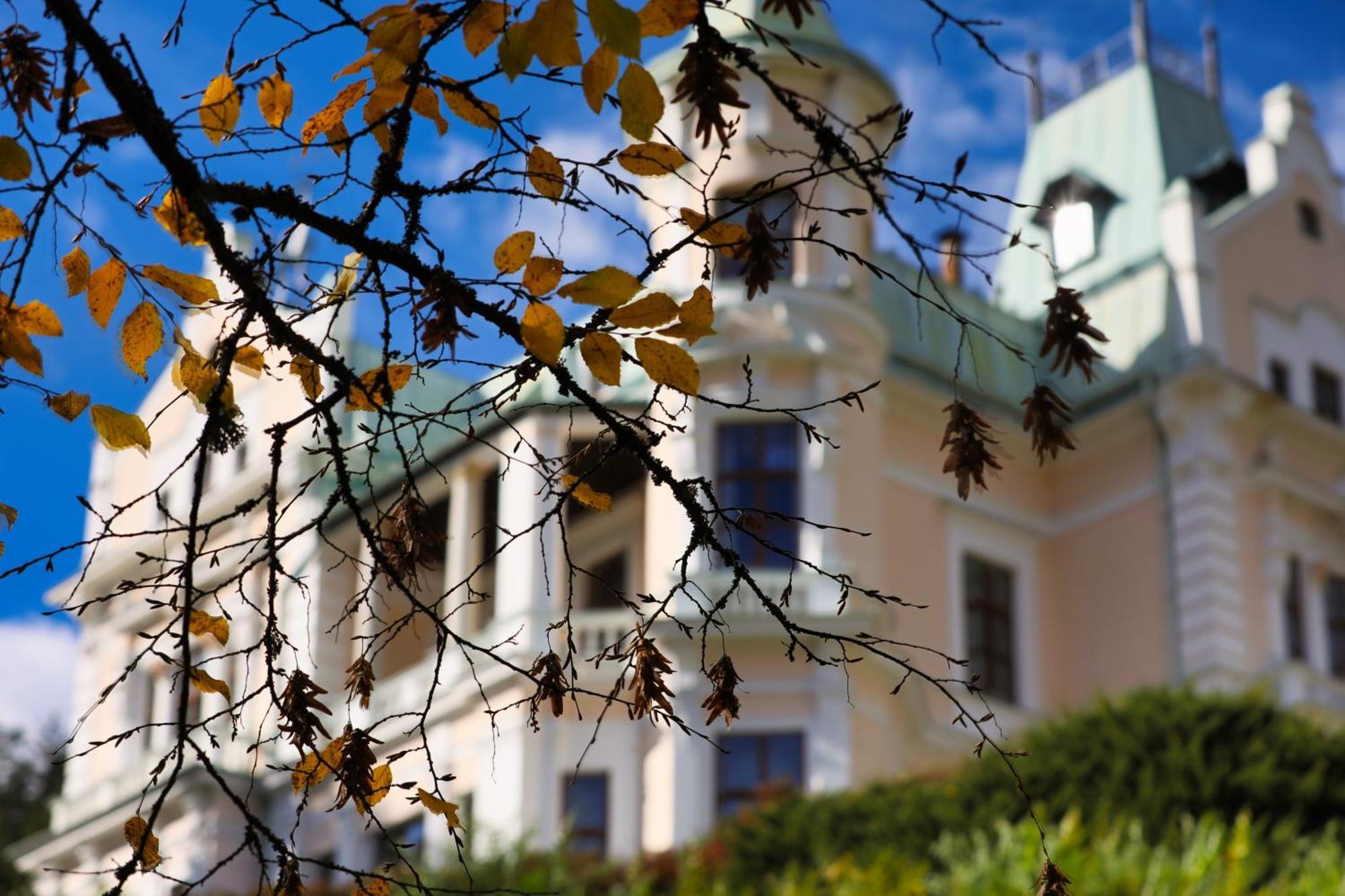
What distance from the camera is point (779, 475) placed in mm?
22375

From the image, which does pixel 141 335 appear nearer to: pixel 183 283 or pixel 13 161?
pixel 183 283

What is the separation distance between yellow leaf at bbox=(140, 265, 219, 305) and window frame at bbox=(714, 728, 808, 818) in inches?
676

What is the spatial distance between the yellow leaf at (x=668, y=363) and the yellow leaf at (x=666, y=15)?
60 cm

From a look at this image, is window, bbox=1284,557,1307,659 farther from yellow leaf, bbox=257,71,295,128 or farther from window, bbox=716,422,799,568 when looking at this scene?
yellow leaf, bbox=257,71,295,128

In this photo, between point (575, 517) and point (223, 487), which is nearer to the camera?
point (575, 517)

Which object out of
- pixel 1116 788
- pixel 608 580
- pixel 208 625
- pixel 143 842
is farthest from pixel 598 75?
pixel 608 580

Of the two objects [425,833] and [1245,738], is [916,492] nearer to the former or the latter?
[425,833]

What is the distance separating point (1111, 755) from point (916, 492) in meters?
8.72

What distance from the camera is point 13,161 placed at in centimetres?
365

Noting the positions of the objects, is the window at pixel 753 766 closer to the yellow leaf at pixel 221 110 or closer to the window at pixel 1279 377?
the window at pixel 1279 377

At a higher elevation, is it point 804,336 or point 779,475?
point 804,336

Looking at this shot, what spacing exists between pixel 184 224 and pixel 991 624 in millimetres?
21657

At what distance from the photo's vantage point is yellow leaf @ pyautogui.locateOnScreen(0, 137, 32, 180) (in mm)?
3650

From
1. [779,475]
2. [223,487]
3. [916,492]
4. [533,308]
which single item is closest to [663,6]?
[533,308]
